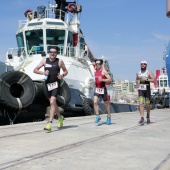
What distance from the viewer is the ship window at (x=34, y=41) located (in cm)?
2067

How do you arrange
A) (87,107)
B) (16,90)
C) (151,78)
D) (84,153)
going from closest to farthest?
(84,153) → (151,78) → (16,90) → (87,107)

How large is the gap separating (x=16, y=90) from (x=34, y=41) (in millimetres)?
9266

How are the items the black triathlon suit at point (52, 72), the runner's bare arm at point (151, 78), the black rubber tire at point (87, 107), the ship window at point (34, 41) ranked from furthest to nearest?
the ship window at point (34, 41)
the black rubber tire at point (87, 107)
the runner's bare arm at point (151, 78)
the black triathlon suit at point (52, 72)

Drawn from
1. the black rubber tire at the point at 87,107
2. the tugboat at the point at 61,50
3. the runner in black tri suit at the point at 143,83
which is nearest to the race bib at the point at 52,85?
the runner in black tri suit at the point at 143,83

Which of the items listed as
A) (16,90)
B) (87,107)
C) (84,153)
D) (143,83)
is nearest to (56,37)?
(87,107)

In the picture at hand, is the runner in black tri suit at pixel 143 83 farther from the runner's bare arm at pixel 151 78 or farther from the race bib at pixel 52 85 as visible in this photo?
the race bib at pixel 52 85

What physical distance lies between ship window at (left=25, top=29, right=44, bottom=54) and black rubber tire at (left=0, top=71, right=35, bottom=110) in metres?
8.42

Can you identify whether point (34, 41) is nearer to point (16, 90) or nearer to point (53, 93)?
point (16, 90)

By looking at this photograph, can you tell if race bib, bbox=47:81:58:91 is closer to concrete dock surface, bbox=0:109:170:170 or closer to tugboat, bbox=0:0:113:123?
concrete dock surface, bbox=0:109:170:170

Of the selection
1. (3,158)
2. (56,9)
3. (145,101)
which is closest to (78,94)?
(145,101)

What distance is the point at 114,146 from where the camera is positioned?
482cm

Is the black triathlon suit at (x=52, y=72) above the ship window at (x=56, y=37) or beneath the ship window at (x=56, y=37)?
beneath

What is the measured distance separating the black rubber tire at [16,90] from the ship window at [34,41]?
8422 mm

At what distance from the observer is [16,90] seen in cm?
1237
